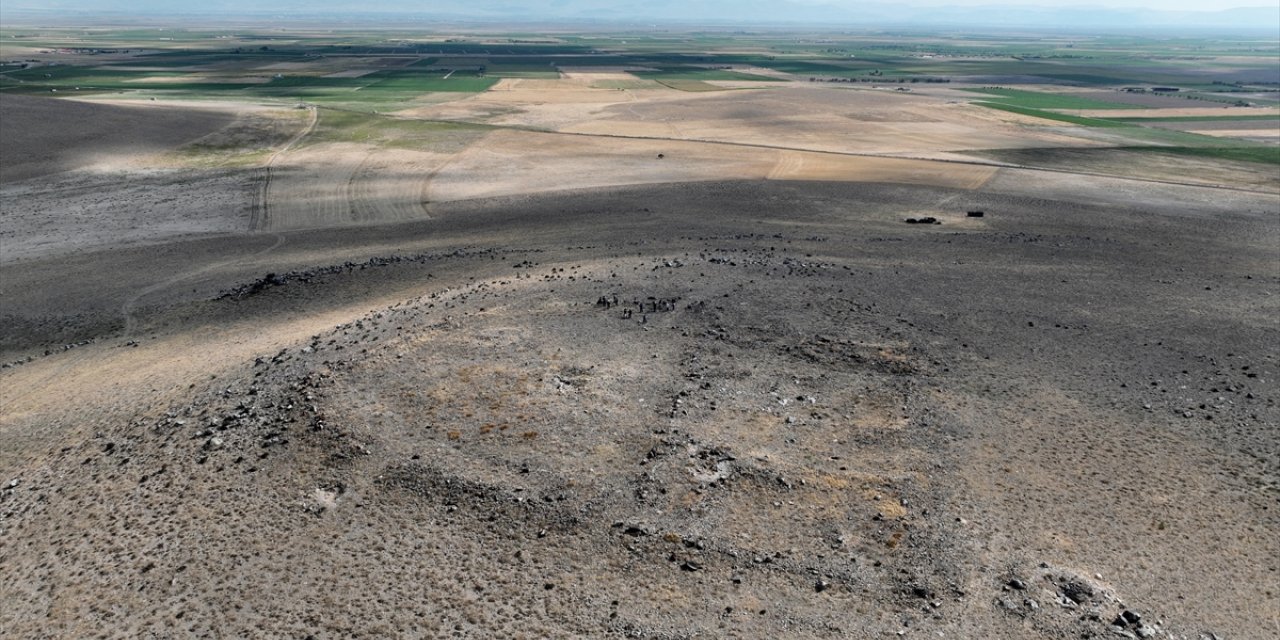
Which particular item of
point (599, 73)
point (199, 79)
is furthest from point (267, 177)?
point (599, 73)

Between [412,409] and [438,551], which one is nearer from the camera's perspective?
[438,551]

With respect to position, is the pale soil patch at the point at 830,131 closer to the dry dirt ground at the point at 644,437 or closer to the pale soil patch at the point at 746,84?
the dry dirt ground at the point at 644,437

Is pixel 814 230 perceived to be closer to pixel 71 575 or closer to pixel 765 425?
pixel 765 425

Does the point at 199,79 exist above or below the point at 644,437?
above

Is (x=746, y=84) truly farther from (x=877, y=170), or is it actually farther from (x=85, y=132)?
(x=85, y=132)

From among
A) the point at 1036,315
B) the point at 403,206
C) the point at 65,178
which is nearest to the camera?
the point at 1036,315

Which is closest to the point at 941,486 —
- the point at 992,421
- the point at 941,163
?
the point at 992,421

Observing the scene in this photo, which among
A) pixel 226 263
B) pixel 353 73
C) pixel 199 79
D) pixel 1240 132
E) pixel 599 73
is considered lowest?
pixel 226 263
